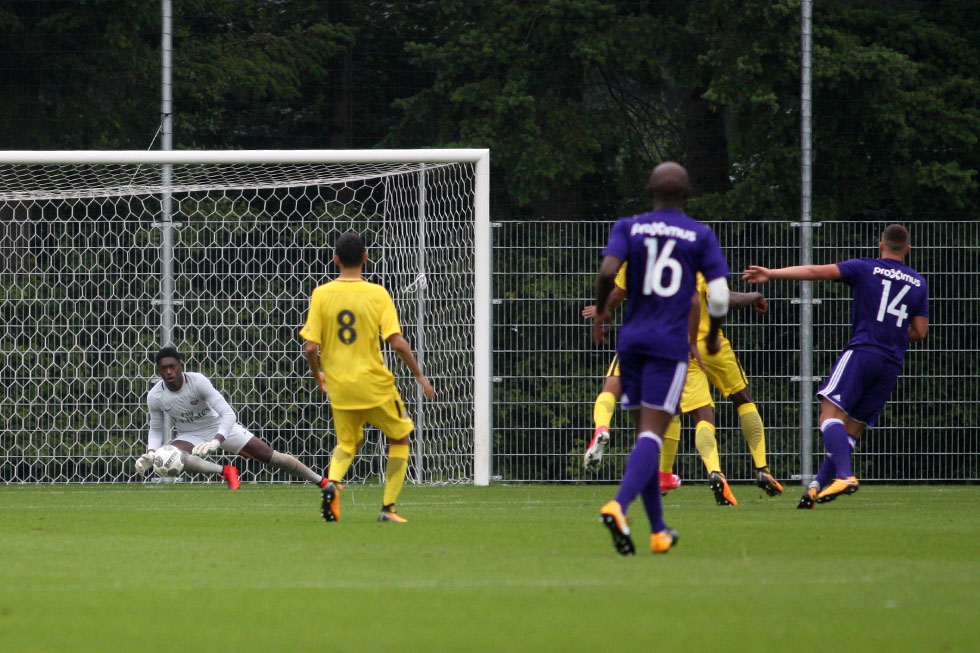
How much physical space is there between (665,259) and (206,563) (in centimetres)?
253

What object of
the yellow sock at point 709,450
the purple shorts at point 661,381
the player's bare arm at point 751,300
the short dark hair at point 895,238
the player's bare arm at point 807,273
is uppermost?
the short dark hair at point 895,238

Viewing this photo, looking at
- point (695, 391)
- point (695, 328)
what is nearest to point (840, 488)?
point (695, 328)

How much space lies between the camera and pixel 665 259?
7.12 m

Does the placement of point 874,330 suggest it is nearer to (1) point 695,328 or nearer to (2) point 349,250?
(1) point 695,328

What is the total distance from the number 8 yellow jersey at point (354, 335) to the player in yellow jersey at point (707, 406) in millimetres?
2102

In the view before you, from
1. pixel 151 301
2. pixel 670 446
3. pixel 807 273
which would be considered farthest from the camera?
pixel 151 301

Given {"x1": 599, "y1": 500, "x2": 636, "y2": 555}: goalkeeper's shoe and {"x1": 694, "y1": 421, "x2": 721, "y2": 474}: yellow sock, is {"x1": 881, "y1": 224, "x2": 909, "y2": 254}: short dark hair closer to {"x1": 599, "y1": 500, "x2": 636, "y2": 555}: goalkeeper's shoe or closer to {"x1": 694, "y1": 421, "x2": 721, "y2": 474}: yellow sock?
{"x1": 694, "y1": 421, "x2": 721, "y2": 474}: yellow sock

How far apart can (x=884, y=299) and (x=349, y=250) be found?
12.3ft

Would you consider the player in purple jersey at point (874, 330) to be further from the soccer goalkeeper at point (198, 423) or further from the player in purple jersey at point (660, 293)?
the soccer goalkeeper at point (198, 423)

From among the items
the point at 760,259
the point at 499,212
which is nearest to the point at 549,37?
the point at 499,212

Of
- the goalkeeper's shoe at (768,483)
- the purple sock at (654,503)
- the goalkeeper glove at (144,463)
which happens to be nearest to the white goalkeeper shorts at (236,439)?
the goalkeeper glove at (144,463)

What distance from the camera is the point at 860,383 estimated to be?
34.1ft

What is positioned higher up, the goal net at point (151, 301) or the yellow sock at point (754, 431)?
the goal net at point (151, 301)

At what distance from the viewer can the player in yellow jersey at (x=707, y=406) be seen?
436 inches
